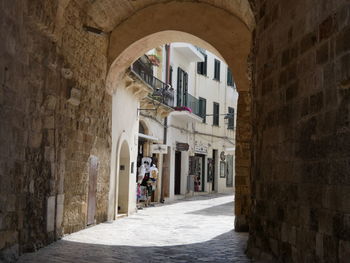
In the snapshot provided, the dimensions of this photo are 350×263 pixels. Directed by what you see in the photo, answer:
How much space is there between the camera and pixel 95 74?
36.2 ft

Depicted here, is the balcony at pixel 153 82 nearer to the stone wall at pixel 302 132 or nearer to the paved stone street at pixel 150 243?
the paved stone street at pixel 150 243

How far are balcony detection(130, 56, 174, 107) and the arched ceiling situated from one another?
316 cm

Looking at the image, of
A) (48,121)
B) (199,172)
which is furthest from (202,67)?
(48,121)

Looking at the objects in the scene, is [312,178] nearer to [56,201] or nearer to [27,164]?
[27,164]

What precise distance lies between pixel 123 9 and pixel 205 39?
6.20 feet

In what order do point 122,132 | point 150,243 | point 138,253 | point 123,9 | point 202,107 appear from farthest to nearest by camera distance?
point 202,107 < point 122,132 < point 123,9 < point 150,243 < point 138,253

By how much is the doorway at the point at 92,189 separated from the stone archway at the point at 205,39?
75.0 inches

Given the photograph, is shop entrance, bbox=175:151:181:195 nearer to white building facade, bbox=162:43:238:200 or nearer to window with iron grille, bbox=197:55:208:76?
white building facade, bbox=162:43:238:200

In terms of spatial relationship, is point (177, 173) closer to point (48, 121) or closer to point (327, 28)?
point (48, 121)

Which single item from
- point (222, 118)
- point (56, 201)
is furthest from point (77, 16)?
point (222, 118)

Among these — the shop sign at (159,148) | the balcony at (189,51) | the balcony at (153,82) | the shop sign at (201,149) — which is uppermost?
the balcony at (189,51)

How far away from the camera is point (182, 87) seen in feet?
83.4

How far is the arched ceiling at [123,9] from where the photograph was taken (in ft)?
34.0

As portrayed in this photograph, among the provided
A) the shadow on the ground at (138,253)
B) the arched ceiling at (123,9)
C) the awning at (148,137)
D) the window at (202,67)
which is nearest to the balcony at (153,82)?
the awning at (148,137)
